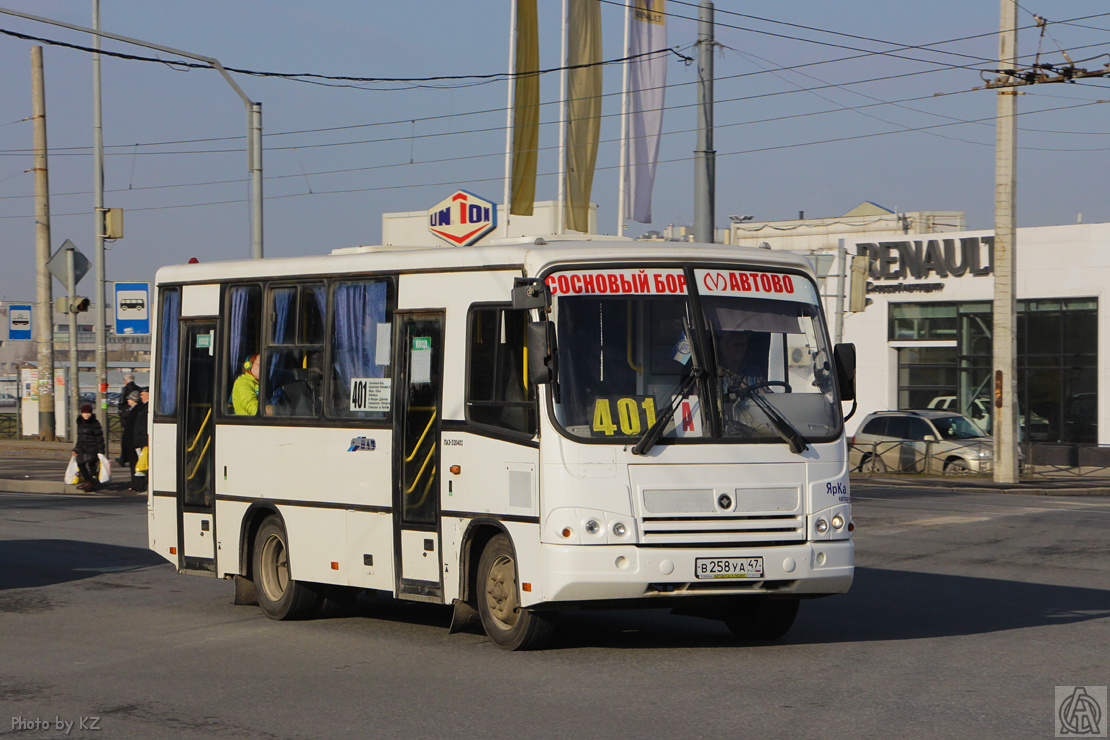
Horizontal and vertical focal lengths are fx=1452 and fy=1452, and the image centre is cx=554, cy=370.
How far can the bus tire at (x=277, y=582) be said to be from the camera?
1172 centimetres

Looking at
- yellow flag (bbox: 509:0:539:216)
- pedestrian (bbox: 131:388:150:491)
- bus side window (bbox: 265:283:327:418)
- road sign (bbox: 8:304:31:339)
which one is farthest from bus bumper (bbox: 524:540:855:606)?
road sign (bbox: 8:304:31:339)

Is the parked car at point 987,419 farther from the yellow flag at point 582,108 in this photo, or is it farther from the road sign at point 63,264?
the road sign at point 63,264

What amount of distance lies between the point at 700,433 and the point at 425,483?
7.02 ft

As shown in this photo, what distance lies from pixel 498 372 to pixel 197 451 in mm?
3919

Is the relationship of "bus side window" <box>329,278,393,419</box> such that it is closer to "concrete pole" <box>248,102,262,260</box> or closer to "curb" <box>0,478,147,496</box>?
"concrete pole" <box>248,102,262,260</box>

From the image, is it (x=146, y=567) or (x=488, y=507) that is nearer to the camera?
(x=488, y=507)

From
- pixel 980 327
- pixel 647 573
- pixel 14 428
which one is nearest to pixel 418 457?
pixel 647 573

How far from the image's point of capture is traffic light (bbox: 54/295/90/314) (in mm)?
32562

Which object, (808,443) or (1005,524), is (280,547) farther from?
(1005,524)

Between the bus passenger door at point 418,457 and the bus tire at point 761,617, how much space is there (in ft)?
7.01

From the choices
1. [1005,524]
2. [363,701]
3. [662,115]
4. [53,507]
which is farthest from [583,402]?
[662,115]

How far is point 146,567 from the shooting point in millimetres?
15625

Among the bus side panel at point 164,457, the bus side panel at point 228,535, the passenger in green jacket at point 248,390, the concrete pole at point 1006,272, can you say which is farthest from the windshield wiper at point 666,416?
the concrete pole at point 1006,272

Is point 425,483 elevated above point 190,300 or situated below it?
below
